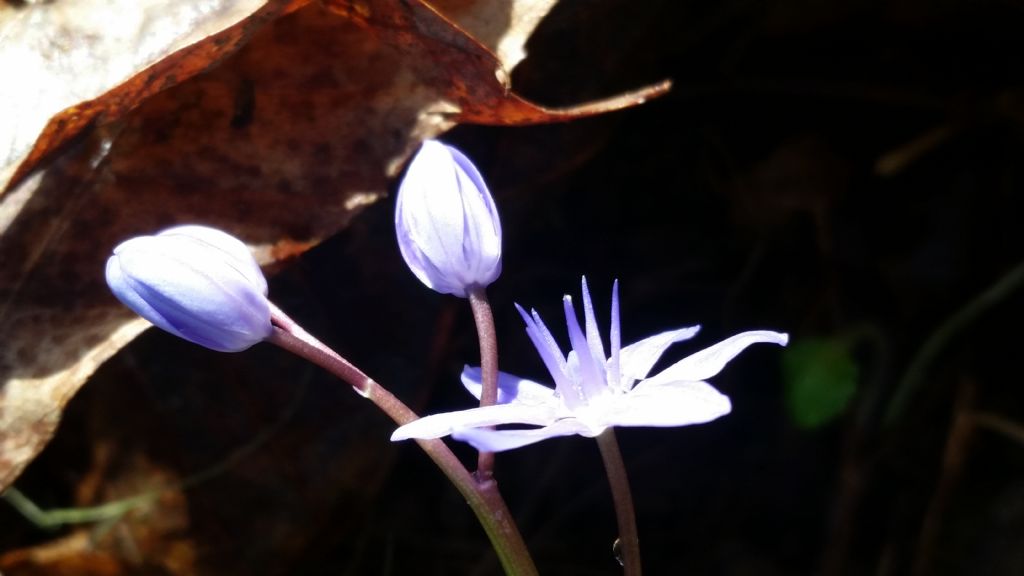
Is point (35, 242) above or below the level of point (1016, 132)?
below

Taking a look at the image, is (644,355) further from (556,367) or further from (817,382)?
(817,382)

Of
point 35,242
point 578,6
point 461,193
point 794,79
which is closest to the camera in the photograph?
point 461,193

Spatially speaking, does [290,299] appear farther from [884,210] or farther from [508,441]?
[884,210]

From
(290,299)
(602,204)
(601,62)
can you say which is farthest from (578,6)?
(290,299)

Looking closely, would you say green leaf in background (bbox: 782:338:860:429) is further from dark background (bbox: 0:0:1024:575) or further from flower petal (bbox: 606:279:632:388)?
flower petal (bbox: 606:279:632:388)

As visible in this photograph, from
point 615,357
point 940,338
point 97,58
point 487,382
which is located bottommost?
point 940,338

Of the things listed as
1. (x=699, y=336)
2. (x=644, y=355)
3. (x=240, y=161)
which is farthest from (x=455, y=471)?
(x=699, y=336)

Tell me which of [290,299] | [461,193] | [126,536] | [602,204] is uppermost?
[461,193]
